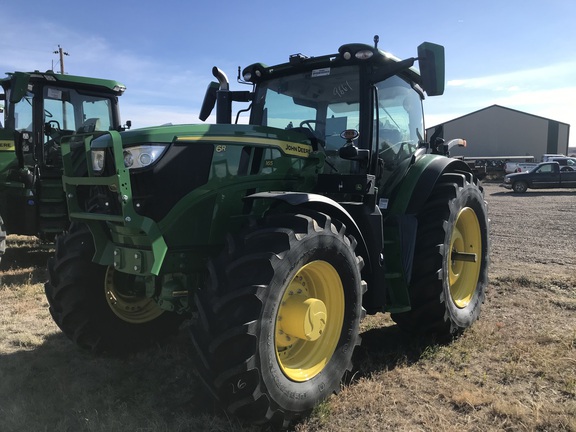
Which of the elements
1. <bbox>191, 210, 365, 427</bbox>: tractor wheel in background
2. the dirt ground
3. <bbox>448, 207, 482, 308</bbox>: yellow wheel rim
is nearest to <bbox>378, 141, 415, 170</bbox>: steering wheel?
<bbox>448, 207, 482, 308</bbox>: yellow wheel rim

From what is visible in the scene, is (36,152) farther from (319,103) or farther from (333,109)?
(333,109)

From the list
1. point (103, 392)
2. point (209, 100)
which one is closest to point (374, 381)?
point (103, 392)

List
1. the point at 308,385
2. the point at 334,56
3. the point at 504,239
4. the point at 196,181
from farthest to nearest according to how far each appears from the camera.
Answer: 1. the point at 504,239
2. the point at 334,56
3. the point at 196,181
4. the point at 308,385

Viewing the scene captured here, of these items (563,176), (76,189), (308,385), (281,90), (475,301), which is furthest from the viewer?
(563,176)

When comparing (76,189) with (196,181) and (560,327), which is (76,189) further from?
(560,327)

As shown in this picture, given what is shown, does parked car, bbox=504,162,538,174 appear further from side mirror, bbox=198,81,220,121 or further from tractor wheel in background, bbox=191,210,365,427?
tractor wheel in background, bbox=191,210,365,427

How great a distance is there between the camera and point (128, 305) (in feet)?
13.3

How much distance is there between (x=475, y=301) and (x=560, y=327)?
0.76 meters

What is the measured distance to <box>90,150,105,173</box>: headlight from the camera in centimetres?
306

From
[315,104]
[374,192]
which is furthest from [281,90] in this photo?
[374,192]

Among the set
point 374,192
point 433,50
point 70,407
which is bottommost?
point 70,407

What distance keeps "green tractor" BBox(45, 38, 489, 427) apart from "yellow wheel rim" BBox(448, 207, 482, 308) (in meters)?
0.02

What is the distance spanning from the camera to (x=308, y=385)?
2951 mm

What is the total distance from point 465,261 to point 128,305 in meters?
3.07
